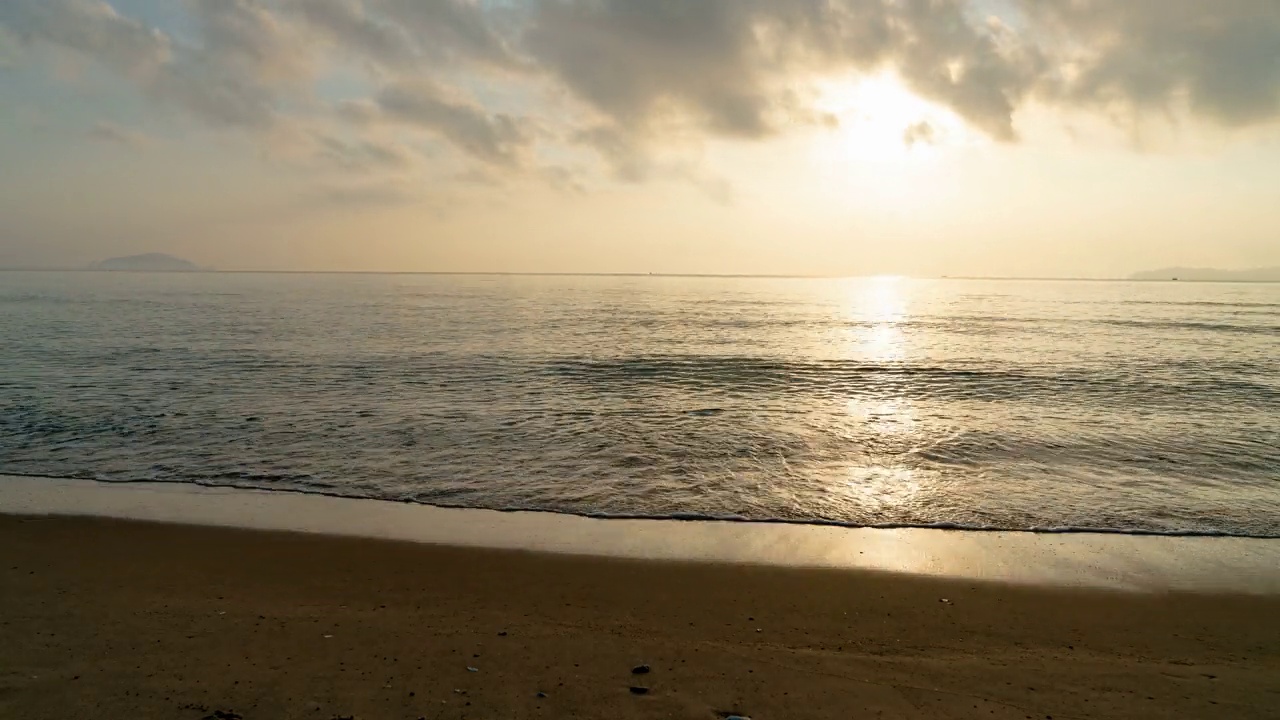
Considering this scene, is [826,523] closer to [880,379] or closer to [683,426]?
[683,426]

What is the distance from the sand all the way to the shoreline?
0.55 m

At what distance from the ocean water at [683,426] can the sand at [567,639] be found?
3.49 m

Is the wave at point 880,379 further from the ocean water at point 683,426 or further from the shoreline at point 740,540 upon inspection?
the shoreline at point 740,540

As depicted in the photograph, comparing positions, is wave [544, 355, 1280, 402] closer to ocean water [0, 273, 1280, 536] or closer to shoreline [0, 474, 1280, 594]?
ocean water [0, 273, 1280, 536]

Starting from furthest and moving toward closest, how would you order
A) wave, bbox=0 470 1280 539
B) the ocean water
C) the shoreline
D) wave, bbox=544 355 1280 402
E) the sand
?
wave, bbox=544 355 1280 402 → the ocean water → wave, bbox=0 470 1280 539 → the shoreline → the sand

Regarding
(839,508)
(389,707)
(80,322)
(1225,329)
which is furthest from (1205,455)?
(80,322)

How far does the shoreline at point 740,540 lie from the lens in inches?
420

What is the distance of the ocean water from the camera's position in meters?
14.4

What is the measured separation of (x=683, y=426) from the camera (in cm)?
2136

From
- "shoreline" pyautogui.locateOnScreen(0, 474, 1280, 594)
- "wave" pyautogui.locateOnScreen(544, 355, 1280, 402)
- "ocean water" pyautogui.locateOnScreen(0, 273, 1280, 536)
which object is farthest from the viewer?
"wave" pyautogui.locateOnScreen(544, 355, 1280, 402)

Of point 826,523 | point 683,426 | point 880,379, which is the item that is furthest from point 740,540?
point 880,379

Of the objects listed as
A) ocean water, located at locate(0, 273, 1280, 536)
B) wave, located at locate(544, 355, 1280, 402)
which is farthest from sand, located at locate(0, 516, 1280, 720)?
wave, located at locate(544, 355, 1280, 402)

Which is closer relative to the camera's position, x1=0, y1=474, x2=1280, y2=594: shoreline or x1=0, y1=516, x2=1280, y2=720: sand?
x1=0, y1=516, x2=1280, y2=720: sand

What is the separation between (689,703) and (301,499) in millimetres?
10550
